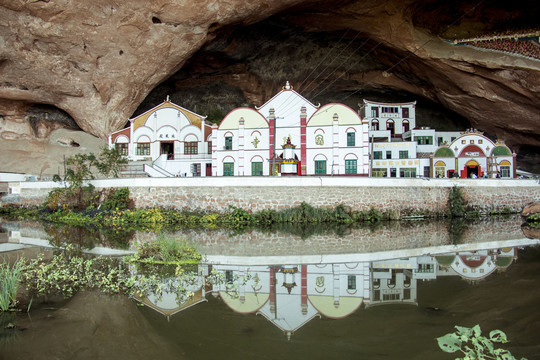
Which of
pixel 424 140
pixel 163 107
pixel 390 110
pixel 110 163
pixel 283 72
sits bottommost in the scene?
pixel 110 163

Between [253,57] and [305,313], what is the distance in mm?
31549

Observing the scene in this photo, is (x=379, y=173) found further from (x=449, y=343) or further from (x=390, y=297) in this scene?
Answer: (x=449, y=343)

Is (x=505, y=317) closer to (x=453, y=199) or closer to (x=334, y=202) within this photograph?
(x=334, y=202)

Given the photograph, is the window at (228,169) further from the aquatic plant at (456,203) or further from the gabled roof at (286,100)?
the aquatic plant at (456,203)

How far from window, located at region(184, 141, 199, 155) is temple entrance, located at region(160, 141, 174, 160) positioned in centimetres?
120

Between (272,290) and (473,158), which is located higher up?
(473,158)

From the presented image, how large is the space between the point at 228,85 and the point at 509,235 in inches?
1080

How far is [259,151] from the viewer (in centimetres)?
3069

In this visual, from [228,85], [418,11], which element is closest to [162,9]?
[228,85]

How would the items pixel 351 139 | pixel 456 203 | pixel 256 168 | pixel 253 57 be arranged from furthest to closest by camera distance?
pixel 253 57, pixel 256 168, pixel 351 139, pixel 456 203

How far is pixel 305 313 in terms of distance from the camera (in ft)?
24.3

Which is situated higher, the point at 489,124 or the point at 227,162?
the point at 489,124

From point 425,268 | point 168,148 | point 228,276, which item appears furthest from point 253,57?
point 228,276

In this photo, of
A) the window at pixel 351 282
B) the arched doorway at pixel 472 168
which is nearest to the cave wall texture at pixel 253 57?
the arched doorway at pixel 472 168
